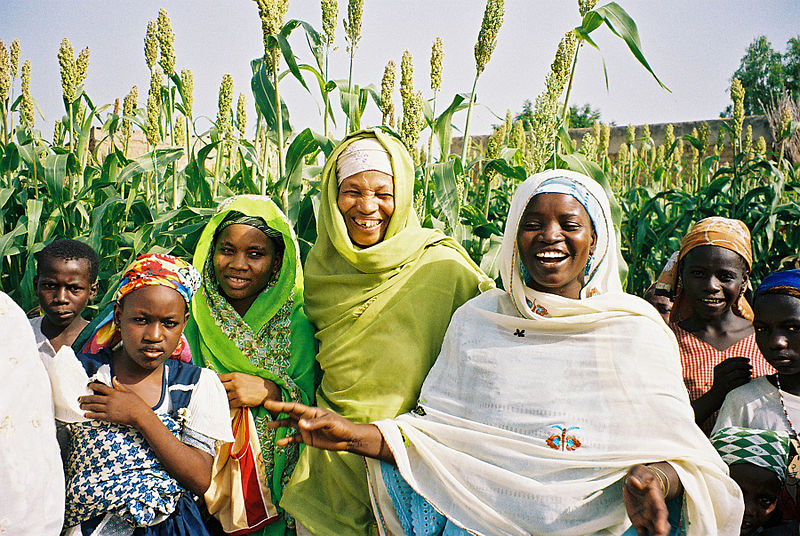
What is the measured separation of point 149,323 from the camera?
6.66 feet

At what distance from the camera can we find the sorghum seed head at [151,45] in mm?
3590

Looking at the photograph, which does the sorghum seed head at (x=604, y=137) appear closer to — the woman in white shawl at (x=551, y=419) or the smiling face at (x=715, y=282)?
the smiling face at (x=715, y=282)

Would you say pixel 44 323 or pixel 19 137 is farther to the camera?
pixel 19 137

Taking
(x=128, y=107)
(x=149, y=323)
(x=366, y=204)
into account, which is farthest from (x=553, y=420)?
(x=128, y=107)

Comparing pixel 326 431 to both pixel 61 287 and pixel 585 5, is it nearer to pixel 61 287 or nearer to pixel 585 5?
pixel 61 287

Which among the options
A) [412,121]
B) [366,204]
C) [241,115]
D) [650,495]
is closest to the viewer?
[650,495]

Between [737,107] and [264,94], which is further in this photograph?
[737,107]

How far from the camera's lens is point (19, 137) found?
13.7 ft

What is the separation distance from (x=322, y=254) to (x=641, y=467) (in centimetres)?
148

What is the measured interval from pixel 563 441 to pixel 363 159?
1311 millimetres

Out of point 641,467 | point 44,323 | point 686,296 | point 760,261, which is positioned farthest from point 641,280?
point 44,323

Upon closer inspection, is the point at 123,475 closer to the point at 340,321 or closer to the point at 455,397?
the point at 340,321

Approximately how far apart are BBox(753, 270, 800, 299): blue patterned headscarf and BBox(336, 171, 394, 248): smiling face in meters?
1.37

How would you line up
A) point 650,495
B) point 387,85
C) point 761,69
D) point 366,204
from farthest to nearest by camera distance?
point 761,69, point 387,85, point 366,204, point 650,495
